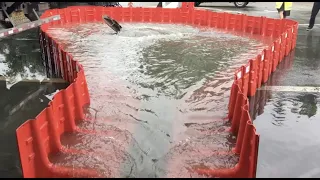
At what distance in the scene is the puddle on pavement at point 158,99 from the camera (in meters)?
4.88

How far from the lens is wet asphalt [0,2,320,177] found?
4863 mm

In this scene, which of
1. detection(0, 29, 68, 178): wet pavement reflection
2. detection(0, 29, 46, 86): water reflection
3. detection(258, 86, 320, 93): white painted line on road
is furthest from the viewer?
detection(0, 29, 46, 86): water reflection

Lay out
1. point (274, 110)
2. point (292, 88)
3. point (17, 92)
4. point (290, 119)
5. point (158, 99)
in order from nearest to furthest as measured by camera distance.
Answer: point (290, 119) → point (274, 110) → point (158, 99) → point (17, 92) → point (292, 88)

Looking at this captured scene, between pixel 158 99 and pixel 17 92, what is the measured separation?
10.3 feet

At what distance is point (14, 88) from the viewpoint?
26.1 feet

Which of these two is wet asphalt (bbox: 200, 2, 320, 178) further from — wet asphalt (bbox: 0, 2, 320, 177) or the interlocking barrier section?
the interlocking barrier section

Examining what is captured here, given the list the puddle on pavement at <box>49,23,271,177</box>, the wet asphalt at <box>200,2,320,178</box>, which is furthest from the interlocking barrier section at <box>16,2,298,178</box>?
the wet asphalt at <box>200,2,320,178</box>

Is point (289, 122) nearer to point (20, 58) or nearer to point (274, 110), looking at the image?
point (274, 110)

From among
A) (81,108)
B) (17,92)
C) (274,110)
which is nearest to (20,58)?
(17,92)

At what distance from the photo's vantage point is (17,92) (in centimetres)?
768

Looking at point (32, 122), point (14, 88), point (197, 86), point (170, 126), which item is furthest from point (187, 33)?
point (32, 122)

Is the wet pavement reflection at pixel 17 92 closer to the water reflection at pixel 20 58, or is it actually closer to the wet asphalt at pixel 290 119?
the water reflection at pixel 20 58

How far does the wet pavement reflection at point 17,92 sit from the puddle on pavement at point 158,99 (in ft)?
2.37

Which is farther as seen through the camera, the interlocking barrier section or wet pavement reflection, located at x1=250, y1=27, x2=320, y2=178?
wet pavement reflection, located at x1=250, y1=27, x2=320, y2=178
